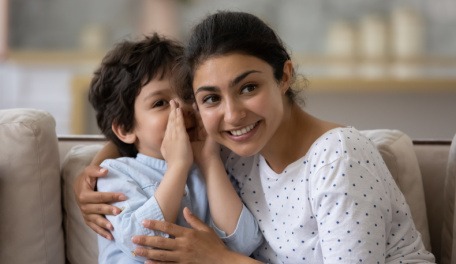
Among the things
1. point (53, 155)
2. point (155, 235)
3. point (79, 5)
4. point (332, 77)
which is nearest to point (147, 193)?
point (155, 235)

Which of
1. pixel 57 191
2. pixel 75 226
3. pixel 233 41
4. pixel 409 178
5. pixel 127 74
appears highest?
pixel 233 41

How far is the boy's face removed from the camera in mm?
1752

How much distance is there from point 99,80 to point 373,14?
8.16ft

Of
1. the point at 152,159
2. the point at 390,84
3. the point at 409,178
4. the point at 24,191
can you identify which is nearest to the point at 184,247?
the point at 152,159

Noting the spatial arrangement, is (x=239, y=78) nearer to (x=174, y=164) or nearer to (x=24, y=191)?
(x=174, y=164)

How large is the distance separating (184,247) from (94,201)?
30cm

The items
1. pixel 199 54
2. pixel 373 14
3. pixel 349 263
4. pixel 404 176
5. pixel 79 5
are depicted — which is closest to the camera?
pixel 349 263

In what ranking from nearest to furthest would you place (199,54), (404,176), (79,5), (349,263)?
(349,263) < (199,54) < (404,176) < (79,5)

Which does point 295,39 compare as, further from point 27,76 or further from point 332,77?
point 27,76

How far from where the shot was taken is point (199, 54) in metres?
1.55

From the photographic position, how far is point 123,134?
6.11 ft

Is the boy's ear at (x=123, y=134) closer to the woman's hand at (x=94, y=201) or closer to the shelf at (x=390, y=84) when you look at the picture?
the woman's hand at (x=94, y=201)

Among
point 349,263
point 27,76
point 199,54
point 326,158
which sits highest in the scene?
point 199,54

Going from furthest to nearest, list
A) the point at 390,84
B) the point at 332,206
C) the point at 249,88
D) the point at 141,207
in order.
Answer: the point at 390,84
the point at 141,207
the point at 249,88
the point at 332,206
